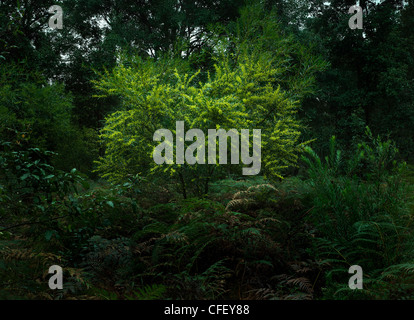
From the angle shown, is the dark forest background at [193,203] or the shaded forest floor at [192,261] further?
the dark forest background at [193,203]

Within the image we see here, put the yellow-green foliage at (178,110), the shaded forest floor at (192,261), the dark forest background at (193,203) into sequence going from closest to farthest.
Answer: the shaded forest floor at (192,261) → the dark forest background at (193,203) → the yellow-green foliage at (178,110)

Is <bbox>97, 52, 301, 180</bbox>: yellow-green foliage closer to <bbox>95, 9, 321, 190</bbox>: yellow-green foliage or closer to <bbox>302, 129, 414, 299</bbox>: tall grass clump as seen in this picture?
<bbox>95, 9, 321, 190</bbox>: yellow-green foliage

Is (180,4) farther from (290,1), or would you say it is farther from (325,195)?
(325,195)

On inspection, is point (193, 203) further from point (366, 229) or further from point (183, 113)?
point (183, 113)

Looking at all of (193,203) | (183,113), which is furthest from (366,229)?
(183,113)

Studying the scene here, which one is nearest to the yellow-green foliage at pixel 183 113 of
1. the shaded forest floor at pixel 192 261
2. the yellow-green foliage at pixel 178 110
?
the yellow-green foliage at pixel 178 110

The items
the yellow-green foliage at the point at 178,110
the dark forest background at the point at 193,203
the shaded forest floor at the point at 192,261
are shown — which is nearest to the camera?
the shaded forest floor at the point at 192,261

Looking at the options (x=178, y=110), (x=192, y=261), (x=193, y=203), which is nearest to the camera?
(x=192, y=261)

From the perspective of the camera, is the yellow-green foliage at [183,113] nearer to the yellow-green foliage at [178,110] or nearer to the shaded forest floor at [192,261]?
the yellow-green foliage at [178,110]

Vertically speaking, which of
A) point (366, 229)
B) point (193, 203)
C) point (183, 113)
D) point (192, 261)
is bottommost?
point (192, 261)

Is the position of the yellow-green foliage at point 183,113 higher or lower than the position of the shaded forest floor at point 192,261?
higher

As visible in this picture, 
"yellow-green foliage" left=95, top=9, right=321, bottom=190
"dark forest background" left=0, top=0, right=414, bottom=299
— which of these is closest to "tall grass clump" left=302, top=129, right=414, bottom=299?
"dark forest background" left=0, top=0, right=414, bottom=299

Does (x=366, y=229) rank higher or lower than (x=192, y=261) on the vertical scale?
higher
